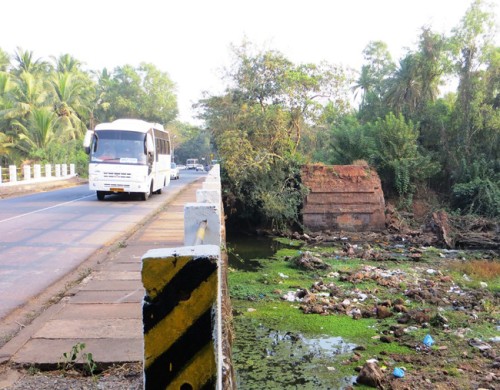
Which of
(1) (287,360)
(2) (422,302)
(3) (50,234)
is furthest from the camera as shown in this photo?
(3) (50,234)

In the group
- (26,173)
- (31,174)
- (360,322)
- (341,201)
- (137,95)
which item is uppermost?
(137,95)

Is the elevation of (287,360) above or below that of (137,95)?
below

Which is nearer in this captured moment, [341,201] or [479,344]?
[479,344]

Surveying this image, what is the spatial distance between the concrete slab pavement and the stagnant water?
1.97m

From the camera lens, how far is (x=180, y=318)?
67.2 inches

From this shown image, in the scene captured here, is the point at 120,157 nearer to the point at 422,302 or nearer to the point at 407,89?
the point at 422,302

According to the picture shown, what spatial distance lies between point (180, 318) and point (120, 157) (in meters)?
16.7

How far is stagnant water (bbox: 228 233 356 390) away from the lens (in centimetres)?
626

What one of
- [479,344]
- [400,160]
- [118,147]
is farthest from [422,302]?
[400,160]

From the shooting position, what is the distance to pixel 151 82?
60031mm

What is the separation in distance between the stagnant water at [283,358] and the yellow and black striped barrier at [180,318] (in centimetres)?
468

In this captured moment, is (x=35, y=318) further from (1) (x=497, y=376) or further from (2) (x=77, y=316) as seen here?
(1) (x=497, y=376)

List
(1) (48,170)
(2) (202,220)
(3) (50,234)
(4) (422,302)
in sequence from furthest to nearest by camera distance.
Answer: (1) (48,170), (3) (50,234), (4) (422,302), (2) (202,220)

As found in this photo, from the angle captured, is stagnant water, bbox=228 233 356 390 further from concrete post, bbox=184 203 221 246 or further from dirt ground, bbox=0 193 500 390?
concrete post, bbox=184 203 221 246
